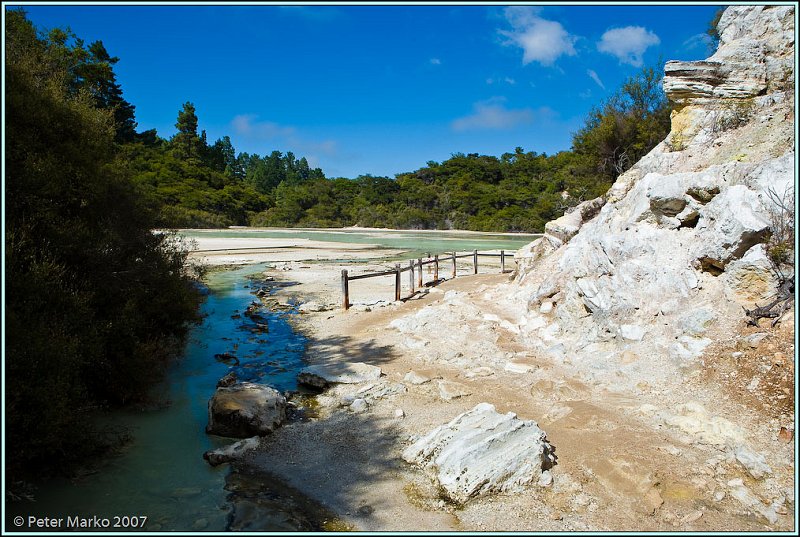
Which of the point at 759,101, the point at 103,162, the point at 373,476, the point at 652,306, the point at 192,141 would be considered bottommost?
the point at 373,476

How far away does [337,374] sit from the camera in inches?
358

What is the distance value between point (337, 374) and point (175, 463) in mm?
3599

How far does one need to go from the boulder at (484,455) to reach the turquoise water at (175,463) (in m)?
2.52

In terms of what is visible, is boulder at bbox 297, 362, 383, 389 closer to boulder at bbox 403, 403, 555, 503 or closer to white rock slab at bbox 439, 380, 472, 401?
white rock slab at bbox 439, 380, 472, 401

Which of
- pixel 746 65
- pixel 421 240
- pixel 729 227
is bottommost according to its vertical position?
pixel 421 240

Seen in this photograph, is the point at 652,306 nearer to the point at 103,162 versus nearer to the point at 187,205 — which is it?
the point at 103,162

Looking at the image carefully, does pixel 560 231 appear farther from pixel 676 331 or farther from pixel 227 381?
pixel 227 381

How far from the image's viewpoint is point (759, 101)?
10328 mm

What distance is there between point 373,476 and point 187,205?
68716mm

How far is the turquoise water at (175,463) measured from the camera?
4.89m

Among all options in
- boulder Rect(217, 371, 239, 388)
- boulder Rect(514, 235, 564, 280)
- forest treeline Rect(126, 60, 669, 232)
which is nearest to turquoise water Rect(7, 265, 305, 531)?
boulder Rect(217, 371, 239, 388)

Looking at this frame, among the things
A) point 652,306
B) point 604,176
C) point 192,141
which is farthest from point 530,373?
point 192,141

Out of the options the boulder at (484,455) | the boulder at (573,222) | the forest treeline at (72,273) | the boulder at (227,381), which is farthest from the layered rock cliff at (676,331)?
the forest treeline at (72,273)

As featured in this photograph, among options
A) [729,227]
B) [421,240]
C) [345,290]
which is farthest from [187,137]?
[729,227]
